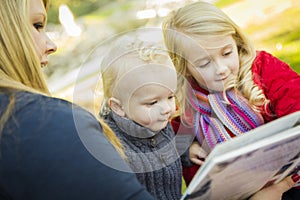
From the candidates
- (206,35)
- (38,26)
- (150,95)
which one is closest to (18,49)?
(38,26)

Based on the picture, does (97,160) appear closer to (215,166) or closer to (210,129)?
(215,166)

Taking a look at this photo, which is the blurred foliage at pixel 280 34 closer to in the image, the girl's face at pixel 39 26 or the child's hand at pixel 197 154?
the child's hand at pixel 197 154

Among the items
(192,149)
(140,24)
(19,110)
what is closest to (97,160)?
(19,110)

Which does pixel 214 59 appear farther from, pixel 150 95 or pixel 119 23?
pixel 119 23

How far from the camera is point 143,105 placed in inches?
62.8

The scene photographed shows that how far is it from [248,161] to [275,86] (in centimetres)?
74

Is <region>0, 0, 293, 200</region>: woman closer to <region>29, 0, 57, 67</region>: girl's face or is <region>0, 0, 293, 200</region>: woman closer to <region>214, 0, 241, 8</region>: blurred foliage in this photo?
<region>29, 0, 57, 67</region>: girl's face

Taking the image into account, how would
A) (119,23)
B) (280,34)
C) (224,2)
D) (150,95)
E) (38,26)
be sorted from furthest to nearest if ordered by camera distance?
(224,2) → (119,23) → (280,34) → (150,95) → (38,26)

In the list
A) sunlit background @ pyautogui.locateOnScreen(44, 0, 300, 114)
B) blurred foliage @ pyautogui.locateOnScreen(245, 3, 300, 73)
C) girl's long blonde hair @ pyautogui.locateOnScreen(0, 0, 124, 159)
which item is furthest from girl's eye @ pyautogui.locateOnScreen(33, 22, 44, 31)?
sunlit background @ pyautogui.locateOnScreen(44, 0, 300, 114)

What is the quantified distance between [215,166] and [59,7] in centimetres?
541

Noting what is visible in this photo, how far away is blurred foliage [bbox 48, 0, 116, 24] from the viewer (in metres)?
6.05

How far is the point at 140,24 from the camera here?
16.7 ft

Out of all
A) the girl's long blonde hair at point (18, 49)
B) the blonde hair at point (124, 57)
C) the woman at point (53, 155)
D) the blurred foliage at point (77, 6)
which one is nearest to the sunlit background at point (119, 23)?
the blurred foliage at point (77, 6)

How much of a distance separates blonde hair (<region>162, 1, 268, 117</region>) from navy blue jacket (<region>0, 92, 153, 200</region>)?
33.5 inches
